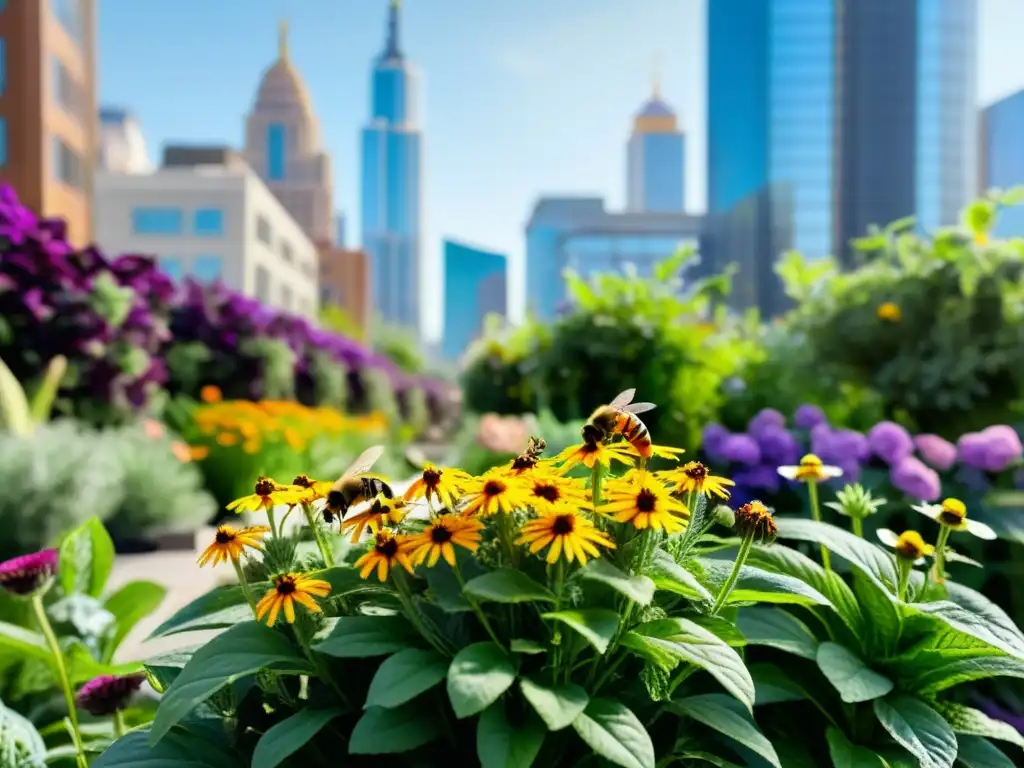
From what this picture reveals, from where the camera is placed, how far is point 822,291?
295cm

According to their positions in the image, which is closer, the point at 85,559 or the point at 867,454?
the point at 85,559

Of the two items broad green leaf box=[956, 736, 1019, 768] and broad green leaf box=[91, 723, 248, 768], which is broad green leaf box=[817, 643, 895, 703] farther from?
broad green leaf box=[91, 723, 248, 768]

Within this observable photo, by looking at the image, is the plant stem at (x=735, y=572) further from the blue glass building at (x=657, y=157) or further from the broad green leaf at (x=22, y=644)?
the blue glass building at (x=657, y=157)

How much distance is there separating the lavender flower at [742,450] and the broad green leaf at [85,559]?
4.60 feet

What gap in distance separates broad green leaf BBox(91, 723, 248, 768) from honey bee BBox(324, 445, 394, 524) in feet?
0.92

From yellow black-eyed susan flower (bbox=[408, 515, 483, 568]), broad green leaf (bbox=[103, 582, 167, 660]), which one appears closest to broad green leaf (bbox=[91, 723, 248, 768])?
yellow black-eyed susan flower (bbox=[408, 515, 483, 568])

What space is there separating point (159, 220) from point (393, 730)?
3453 centimetres

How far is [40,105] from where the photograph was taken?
20.6 m

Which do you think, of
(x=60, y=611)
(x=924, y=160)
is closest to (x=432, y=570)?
(x=60, y=611)

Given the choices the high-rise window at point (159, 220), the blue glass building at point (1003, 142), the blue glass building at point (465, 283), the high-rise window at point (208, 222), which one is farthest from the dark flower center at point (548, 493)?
the blue glass building at point (465, 283)

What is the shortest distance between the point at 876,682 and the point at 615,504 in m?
0.43

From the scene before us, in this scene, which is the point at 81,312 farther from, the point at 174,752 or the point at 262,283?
the point at 262,283

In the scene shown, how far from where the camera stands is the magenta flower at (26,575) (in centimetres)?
96

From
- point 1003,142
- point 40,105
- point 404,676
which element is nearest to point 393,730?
point 404,676
